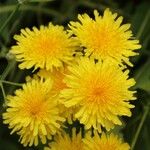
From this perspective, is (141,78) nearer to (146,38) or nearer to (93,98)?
(146,38)

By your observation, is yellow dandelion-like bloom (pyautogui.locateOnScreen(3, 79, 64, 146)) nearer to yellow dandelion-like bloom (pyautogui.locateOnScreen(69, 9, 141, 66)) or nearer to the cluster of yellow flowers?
the cluster of yellow flowers

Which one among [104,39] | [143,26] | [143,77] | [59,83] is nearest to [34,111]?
[59,83]

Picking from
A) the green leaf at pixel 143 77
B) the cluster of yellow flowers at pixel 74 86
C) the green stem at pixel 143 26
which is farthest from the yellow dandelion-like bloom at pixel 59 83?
the green stem at pixel 143 26

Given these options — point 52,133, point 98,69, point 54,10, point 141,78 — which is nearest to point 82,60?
point 98,69

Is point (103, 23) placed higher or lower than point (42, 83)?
higher

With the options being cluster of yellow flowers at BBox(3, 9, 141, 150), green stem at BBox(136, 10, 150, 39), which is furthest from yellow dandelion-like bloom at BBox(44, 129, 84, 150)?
green stem at BBox(136, 10, 150, 39)

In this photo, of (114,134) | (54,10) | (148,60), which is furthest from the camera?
(54,10)
